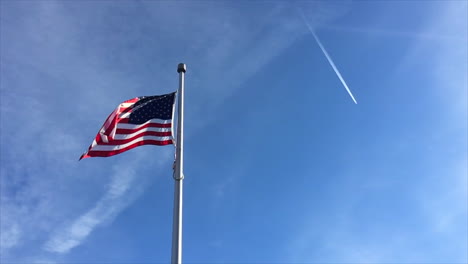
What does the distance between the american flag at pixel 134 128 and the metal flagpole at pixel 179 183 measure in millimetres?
1002

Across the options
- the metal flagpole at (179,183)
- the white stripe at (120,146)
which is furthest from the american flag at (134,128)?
the metal flagpole at (179,183)

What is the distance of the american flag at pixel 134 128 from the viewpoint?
17484mm

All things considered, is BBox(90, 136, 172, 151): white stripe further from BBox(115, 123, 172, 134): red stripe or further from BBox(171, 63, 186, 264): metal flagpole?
BBox(171, 63, 186, 264): metal flagpole

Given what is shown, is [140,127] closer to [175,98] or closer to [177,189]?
[175,98]

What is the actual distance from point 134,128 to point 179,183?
3.81 meters

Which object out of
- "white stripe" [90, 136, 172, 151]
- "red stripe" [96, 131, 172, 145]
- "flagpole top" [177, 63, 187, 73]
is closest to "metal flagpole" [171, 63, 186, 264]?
"flagpole top" [177, 63, 187, 73]

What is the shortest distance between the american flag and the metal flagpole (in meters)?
1.00

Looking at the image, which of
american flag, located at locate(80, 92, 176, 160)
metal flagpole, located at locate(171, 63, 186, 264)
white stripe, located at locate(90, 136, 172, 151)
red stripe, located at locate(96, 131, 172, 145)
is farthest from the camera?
red stripe, located at locate(96, 131, 172, 145)

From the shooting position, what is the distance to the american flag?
57.4ft

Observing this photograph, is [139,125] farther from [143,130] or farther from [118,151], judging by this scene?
[118,151]

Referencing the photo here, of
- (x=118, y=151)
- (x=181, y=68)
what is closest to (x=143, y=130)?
(x=118, y=151)

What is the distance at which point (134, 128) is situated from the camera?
1798cm

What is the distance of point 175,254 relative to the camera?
14.0 m

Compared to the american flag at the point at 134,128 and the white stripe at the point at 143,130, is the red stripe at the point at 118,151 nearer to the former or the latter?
the american flag at the point at 134,128
